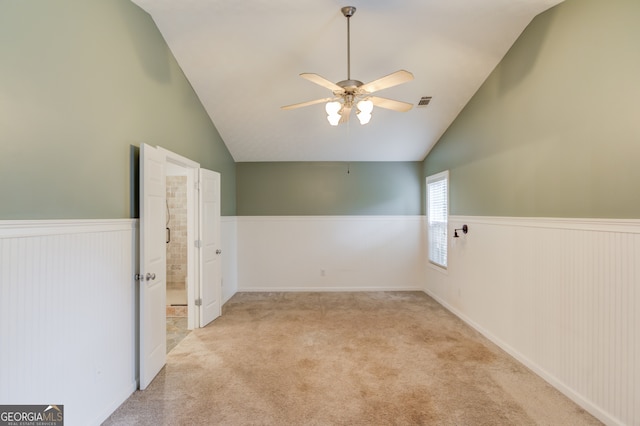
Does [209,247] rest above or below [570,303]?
above

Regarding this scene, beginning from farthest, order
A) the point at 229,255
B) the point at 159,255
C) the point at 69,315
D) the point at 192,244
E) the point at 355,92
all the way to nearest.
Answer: the point at 229,255 → the point at 192,244 → the point at 159,255 → the point at 355,92 → the point at 69,315

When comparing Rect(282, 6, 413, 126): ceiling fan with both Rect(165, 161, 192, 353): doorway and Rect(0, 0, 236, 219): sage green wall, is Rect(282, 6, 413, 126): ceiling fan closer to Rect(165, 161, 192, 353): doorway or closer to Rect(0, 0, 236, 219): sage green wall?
Rect(0, 0, 236, 219): sage green wall

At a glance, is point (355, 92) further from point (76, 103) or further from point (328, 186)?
point (328, 186)

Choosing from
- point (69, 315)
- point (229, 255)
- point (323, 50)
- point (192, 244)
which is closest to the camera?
point (69, 315)

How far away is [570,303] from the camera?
251cm

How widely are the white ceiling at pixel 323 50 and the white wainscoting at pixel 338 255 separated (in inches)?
71.1

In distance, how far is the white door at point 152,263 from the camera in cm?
261

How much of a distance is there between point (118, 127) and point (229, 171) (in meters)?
3.01

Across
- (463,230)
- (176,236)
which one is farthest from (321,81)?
(176,236)

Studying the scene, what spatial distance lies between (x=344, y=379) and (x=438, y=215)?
3.39m

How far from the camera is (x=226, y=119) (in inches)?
178

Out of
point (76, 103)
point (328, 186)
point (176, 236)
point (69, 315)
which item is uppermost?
point (76, 103)

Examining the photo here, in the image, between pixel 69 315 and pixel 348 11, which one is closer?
pixel 69 315

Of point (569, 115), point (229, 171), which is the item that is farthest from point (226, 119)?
point (569, 115)
